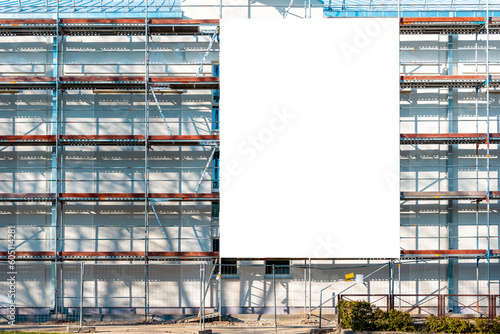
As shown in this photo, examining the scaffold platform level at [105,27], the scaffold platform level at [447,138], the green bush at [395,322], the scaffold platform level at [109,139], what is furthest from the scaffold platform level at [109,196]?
the scaffold platform level at [447,138]

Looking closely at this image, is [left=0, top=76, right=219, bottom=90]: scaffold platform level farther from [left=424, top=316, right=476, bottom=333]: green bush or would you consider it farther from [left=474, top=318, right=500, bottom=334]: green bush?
[left=474, top=318, right=500, bottom=334]: green bush

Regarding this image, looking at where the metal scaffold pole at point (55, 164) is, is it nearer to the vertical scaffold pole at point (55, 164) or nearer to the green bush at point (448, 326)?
the vertical scaffold pole at point (55, 164)

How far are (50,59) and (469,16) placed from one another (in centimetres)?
1241

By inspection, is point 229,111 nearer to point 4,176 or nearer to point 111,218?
point 111,218

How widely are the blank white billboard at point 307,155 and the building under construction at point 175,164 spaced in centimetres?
98

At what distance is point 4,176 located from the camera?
16.8 metres

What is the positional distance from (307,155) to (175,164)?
3.95 meters

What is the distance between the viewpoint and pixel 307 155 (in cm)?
1548

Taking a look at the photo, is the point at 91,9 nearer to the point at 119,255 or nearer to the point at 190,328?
the point at 119,255

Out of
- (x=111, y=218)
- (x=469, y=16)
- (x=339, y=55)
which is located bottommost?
(x=111, y=218)

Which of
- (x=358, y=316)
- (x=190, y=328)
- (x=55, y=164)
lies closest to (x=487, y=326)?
(x=358, y=316)

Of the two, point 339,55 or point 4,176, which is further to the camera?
point 4,176

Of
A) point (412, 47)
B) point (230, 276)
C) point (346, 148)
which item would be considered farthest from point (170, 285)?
point (412, 47)

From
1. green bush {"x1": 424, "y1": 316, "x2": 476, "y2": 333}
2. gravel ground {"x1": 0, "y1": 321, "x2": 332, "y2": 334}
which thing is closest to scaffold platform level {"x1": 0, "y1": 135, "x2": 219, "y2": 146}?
gravel ground {"x1": 0, "y1": 321, "x2": 332, "y2": 334}
